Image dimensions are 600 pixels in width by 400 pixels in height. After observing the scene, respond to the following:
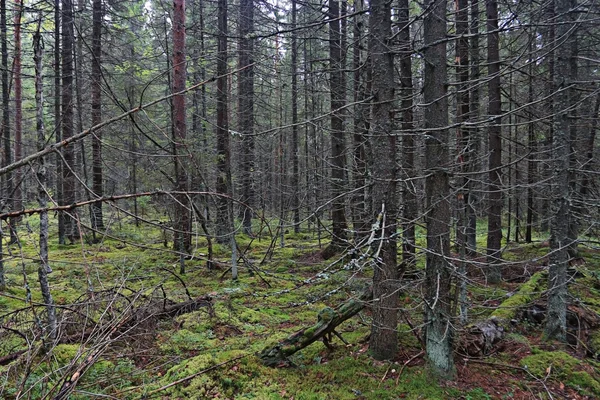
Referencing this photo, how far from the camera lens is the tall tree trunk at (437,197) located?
11.6 ft

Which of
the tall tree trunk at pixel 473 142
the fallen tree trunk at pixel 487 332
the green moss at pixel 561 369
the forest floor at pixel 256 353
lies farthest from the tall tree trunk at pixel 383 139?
the green moss at pixel 561 369

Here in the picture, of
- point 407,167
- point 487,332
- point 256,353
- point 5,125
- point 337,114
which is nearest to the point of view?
point 337,114

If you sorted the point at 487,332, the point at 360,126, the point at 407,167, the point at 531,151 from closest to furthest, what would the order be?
the point at 487,332
the point at 360,126
the point at 407,167
the point at 531,151

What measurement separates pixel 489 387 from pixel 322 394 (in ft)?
6.00

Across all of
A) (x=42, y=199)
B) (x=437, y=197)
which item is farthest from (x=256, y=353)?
(x=42, y=199)

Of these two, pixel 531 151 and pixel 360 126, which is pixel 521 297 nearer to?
pixel 531 151

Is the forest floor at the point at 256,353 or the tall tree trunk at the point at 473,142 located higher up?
the tall tree trunk at the point at 473,142

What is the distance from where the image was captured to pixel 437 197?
3.60 m

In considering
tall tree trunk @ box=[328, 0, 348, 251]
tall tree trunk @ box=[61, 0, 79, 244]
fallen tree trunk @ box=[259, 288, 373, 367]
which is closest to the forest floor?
fallen tree trunk @ box=[259, 288, 373, 367]

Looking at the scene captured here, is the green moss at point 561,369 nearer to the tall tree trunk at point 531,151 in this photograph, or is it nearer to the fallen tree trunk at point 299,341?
the tall tree trunk at point 531,151

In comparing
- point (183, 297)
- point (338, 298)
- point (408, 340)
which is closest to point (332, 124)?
point (338, 298)

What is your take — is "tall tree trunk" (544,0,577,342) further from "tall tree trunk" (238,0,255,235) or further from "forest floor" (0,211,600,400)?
"tall tree trunk" (238,0,255,235)

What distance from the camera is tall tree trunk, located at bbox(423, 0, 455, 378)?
354 cm

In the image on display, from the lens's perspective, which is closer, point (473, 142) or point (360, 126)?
point (473, 142)
